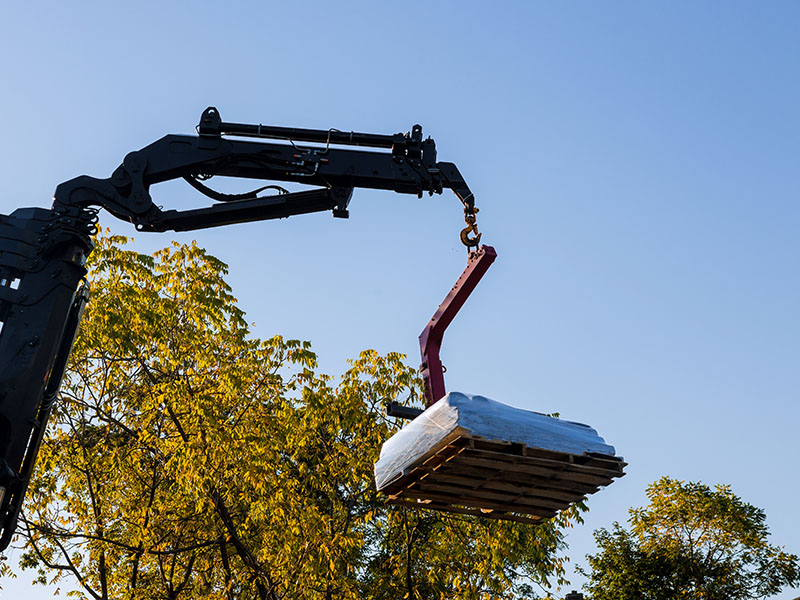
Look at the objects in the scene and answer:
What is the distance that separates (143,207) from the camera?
8406mm

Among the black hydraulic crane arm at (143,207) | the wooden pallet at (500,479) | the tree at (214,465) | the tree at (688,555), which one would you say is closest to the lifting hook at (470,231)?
the black hydraulic crane arm at (143,207)

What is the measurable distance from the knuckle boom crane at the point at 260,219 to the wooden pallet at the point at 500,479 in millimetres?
14

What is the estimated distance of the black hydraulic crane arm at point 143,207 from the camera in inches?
288

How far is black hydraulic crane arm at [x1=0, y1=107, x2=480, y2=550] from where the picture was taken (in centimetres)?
732

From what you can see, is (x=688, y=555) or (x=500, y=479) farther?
(x=688, y=555)

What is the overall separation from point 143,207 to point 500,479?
13.7ft

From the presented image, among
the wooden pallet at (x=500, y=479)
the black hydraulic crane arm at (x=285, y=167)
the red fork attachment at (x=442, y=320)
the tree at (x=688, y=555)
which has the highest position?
the tree at (x=688, y=555)

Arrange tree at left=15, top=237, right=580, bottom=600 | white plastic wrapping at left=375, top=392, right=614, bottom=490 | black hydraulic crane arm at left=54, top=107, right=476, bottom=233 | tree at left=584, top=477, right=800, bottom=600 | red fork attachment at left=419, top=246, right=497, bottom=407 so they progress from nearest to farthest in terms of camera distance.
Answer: white plastic wrapping at left=375, top=392, right=614, bottom=490 < red fork attachment at left=419, top=246, right=497, bottom=407 < black hydraulic crane arm at left=54, top=107, right=476, bottom=233 < tree at left=15, top=237, right=580, bottom=600 < tree at left=584, top=477, right=800, bottom=600

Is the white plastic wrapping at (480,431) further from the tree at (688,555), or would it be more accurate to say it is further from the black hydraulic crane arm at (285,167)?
the tree at (688,555)

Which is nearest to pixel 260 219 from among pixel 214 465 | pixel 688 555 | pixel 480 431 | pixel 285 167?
pixel 285 167

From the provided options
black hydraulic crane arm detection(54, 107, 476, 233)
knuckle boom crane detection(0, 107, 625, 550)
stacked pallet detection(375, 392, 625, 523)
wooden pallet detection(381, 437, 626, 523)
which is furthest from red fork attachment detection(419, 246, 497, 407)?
black hydraulic crane arm detection(54, 107, 476, 233)

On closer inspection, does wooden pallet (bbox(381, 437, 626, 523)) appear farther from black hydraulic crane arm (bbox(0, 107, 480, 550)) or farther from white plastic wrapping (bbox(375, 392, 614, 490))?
black hydraulic crane arm (bbox(0, 107, 480, 550))

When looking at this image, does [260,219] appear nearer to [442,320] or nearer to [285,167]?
[285,167]

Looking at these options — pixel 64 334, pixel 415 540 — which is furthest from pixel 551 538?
pixel 64 334
